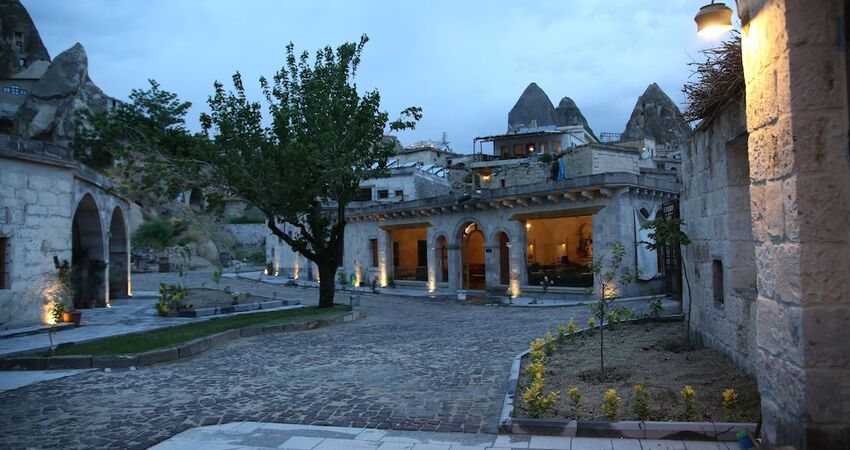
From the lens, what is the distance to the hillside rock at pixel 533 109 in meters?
67.4

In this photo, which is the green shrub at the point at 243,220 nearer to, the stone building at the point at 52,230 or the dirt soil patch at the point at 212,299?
the stone building at the point at 52,230

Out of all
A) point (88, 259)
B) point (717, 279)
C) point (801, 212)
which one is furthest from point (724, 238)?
point (88, 259)

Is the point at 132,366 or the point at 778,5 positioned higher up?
the point at 778,5

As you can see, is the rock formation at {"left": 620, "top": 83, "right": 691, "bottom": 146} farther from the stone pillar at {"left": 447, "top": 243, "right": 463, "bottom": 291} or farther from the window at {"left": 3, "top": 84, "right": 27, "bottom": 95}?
the window at {"left": 3, "top": 84, "right": 27, "bottom": 95}

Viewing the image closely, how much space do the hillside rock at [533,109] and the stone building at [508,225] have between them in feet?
88.5

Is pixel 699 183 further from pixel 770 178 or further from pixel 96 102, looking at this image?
pixel 96 102

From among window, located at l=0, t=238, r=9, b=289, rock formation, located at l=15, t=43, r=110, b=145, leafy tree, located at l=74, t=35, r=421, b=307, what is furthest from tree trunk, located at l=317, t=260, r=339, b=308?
rock formation, located at l=15, t=43, r=110, b=145

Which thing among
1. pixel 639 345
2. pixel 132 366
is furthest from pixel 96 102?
pixel 639 345

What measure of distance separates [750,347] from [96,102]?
60211mm

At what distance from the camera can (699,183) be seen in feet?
25.9

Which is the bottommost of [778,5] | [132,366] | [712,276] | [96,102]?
[132,366]

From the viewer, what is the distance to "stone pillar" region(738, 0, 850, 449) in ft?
11.3

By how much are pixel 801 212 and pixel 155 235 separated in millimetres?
52177

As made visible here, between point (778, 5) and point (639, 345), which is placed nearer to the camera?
point (778, 5)
